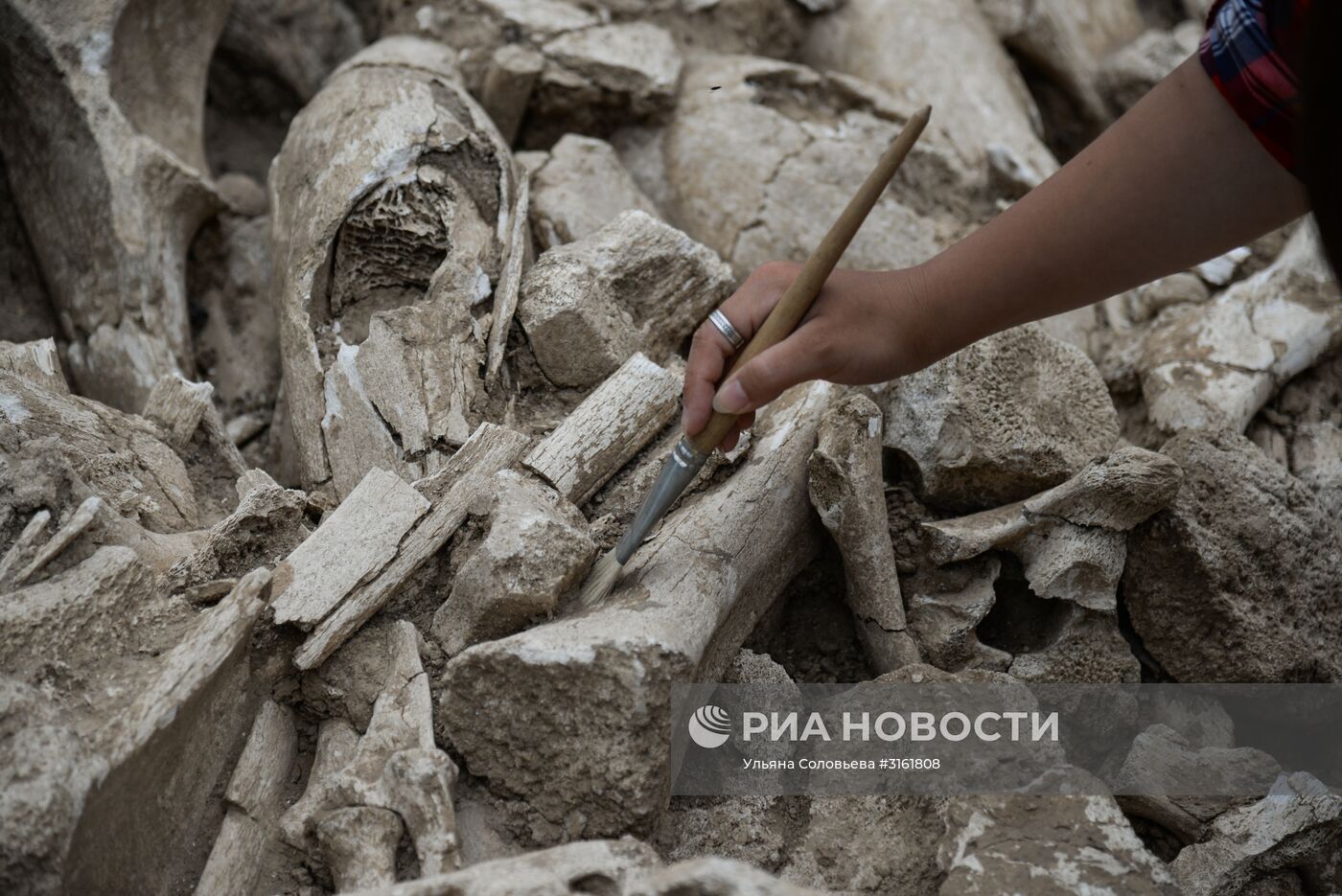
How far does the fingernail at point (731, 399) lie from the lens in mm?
1515

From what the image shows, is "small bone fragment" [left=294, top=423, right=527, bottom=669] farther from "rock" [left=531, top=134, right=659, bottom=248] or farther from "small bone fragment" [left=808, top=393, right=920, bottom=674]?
"rock" [left=531, top=134, right=659, bottom=248]

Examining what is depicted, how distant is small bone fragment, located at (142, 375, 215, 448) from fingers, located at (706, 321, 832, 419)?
112 cm

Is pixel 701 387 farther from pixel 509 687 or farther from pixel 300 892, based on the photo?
pixel 300 892

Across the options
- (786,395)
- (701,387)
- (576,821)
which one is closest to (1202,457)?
(786,395)

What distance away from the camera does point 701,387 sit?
5.24ft

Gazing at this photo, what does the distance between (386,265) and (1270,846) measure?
73.5 inches

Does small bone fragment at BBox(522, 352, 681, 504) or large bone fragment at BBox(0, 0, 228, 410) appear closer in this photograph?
small bone fragment at BBox(522, 352, 681, 504)

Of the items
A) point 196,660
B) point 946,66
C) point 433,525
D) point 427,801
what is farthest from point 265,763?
point 946,66

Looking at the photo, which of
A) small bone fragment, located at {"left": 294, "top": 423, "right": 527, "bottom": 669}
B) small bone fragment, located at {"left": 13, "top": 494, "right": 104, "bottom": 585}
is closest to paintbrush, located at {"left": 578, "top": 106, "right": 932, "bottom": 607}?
small bone fragment, located at {"left": 294, "top": 423, "right": 527, "bottom": 669}

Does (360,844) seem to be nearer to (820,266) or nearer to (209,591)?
(209,591)

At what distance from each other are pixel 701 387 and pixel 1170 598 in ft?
3.16

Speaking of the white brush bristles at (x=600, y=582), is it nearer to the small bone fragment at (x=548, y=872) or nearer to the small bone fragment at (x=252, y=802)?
the small bone fragment at (x=548, y=872)

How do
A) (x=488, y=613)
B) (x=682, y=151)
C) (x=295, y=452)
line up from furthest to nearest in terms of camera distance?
(x=682, y=151) → (x=295, y=452) → (x=488, y=613)

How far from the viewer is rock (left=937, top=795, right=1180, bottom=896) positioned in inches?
51.5
